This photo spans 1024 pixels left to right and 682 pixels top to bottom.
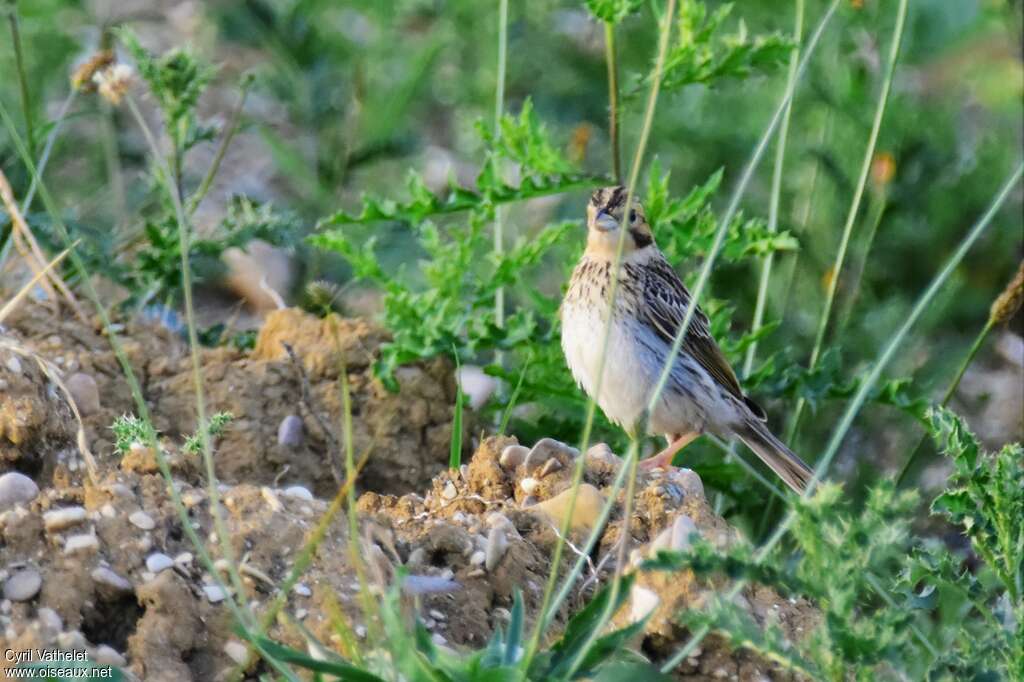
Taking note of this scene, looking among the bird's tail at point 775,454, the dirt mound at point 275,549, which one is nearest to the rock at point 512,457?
the dirt mound at point 275,549

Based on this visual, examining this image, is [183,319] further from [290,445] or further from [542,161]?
[542,161]

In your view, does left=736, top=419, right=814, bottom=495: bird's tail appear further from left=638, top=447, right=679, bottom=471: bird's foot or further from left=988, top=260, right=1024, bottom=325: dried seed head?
left=988, top=260, right=1024, bottom=325: dried seed head

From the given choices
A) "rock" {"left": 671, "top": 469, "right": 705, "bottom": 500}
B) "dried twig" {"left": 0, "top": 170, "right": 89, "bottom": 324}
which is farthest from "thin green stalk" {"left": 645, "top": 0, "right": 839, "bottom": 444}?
"dried twig" {"left": 0, "top": 170, "right": 89, "bottom": 324}

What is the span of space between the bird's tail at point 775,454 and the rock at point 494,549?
1949mm

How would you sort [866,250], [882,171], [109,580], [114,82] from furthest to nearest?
[882,171], [866,250], [114,82], [109,580]

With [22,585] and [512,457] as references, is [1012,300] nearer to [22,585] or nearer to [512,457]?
[512,457]

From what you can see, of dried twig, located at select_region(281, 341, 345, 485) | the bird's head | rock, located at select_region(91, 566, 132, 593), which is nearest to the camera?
rock, located at select_region(91, 566, 132, 593)

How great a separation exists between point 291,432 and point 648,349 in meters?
1.25

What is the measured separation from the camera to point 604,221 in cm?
511

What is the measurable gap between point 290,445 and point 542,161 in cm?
113

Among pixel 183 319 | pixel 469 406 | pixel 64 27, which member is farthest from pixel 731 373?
pixel 64 27

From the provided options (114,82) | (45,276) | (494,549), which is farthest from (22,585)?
(114,82)

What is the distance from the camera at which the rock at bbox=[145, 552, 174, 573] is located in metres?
3.20

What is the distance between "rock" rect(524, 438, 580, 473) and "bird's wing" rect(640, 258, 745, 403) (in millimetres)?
1292
